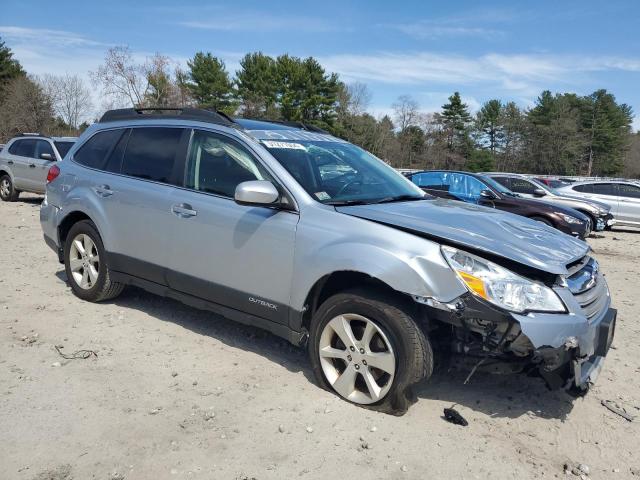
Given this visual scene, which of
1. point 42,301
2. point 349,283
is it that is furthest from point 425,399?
point 42,301

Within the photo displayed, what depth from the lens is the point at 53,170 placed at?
5.69m

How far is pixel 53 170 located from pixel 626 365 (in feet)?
19.2

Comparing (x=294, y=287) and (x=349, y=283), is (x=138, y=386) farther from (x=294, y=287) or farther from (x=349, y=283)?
(x=349, y=283)

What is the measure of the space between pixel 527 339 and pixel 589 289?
0.78 meters

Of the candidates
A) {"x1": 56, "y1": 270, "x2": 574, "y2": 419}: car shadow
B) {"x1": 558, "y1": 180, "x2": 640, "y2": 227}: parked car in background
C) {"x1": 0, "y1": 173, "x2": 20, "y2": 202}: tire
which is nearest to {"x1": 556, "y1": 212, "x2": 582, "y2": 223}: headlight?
{"x1": 558, "y1": 180, "x2": 640, "y2": 227}: parked car in background

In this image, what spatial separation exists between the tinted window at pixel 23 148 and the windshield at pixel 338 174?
12.4m

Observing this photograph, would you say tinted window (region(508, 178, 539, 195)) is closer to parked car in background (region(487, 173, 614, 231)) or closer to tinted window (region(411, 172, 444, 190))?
parked car in background (region(487, 173, 614, 231))

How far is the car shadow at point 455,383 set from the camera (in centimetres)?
362

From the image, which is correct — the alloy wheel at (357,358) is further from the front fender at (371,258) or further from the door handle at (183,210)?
the door handle at (183,210)

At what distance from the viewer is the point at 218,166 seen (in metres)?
4.24

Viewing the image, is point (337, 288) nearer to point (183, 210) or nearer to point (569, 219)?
point (183, 210)

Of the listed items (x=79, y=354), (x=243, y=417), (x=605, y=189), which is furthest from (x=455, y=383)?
(x=605, y=189)

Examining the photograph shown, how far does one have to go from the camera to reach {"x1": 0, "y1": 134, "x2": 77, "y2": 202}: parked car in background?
13633 millimetres

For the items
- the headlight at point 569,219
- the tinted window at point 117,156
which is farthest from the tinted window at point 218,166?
the headlight at point 569,219
